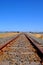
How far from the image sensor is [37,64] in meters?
7.36

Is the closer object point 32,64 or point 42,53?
point 32,64

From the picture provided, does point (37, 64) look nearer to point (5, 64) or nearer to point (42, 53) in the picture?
point (5, 64)

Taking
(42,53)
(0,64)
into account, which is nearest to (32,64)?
(0,64)

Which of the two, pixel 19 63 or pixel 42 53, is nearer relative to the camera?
pixel 19 63

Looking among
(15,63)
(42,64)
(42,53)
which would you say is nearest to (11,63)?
(15,63)

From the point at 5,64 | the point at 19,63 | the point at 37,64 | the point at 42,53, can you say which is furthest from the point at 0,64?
the point at 42,53

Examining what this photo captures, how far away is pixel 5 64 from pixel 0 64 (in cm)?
19

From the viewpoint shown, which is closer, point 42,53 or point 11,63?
point 11,63

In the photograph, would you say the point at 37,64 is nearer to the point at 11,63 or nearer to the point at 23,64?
the point at 23,64

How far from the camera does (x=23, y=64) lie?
7.27 meters

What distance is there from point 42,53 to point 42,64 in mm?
2819

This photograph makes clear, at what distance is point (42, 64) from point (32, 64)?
378 mm

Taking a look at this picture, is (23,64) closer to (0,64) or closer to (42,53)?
(0,64)

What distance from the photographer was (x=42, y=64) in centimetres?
728
